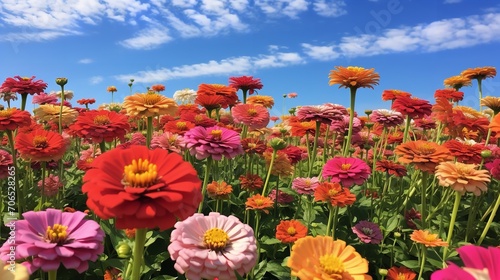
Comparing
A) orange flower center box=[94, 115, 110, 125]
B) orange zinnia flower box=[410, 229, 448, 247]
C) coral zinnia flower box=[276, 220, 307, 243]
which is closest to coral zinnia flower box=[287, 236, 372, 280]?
coral zinnia flower box=[276, 220, 307, 243]

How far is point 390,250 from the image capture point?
2.92 meters

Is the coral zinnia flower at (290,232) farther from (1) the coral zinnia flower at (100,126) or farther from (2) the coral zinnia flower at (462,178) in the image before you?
(1) the coral zinnia flower at (100,126)

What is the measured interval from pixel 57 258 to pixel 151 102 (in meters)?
1.62

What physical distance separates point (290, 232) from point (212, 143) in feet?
2.37

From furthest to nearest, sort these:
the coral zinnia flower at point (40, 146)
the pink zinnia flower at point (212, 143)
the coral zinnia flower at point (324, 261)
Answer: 1. the coral zinnia flower at point (40, 146)
2. the pink zinnia flower at point (212, 143)
3. the coral zinnia flower at point (324, 261)

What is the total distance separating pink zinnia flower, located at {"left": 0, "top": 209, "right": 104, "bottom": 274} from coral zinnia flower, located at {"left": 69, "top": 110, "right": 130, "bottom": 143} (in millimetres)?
1242

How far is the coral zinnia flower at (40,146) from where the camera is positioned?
260 cm

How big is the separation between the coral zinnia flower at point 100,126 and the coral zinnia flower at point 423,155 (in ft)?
6.61

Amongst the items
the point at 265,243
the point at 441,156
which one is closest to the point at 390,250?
the point at 441,156

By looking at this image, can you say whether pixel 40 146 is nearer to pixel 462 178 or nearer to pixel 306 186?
pixel 306 186

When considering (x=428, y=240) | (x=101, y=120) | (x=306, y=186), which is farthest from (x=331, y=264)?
(x=101, y=120)

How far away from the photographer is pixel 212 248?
62.6 inches

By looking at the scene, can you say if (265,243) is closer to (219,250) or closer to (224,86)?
(219,250)

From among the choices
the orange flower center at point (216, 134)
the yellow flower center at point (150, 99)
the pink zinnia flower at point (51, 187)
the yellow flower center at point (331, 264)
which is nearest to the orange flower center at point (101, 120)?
the yellow flower center at point (150, 99)
